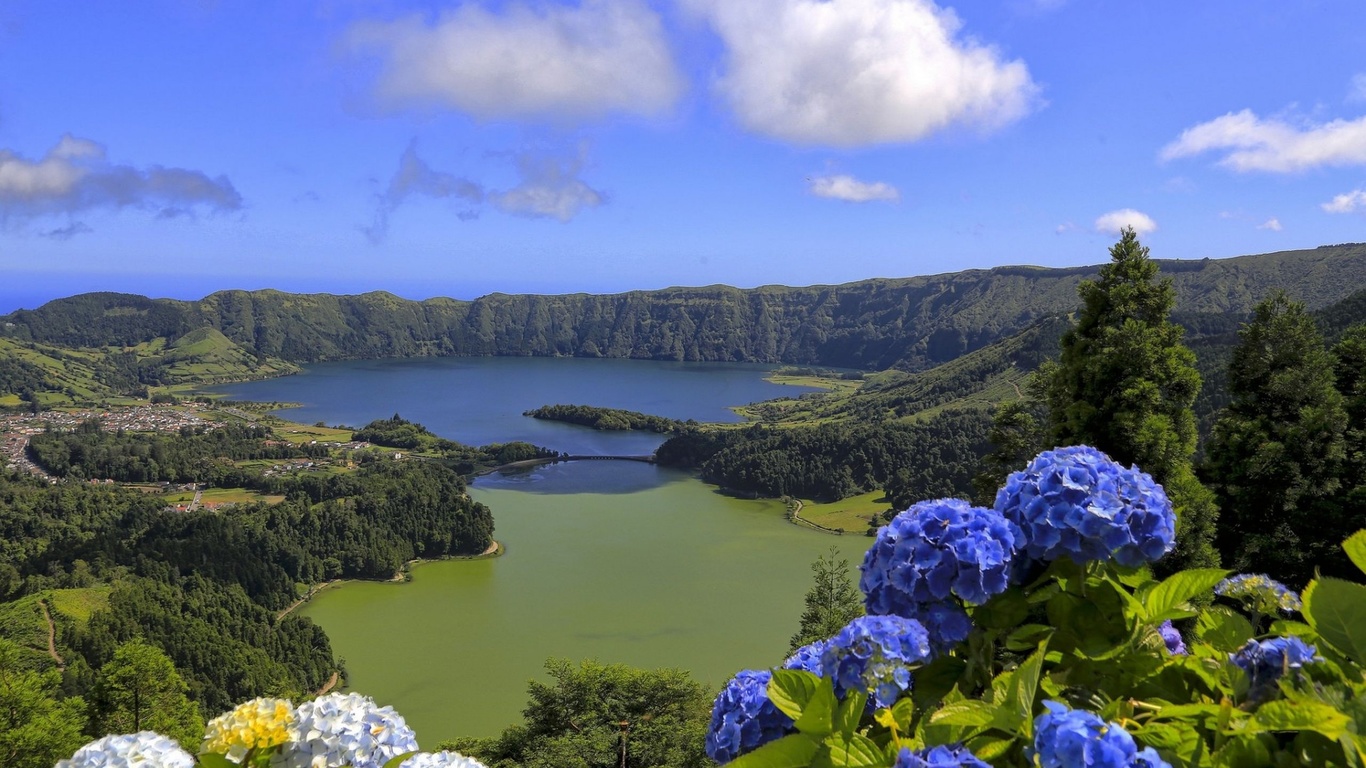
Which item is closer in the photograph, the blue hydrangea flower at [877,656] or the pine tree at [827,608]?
the blue hydrangea flower at [877,656]

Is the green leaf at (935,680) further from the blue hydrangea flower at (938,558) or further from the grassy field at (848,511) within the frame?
the grassy field at (848,511)

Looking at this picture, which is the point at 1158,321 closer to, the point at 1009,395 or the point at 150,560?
the point at 150,560

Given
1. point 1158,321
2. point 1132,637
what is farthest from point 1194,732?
point 1158,321

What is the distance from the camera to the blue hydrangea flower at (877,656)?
1.93 meters

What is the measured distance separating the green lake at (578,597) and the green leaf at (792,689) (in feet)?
101

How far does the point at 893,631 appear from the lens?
2.00 meters

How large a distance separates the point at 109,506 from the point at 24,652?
42.3m

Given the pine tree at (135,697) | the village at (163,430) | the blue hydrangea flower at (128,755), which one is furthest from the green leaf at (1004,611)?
the village at (163,430)

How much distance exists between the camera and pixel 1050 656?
6.84 feet

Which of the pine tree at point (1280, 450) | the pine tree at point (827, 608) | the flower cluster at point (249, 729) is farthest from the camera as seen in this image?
the pine tree at point (827, 608)

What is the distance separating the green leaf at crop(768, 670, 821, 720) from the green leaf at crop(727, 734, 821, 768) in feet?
0.34

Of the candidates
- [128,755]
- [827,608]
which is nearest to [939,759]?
[128,755]

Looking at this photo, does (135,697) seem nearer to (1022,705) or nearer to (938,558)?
(938,558)

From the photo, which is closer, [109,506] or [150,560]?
[150,560]
